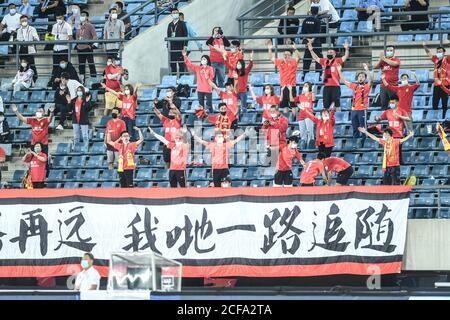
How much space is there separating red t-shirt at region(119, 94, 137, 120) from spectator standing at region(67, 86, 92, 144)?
2.82ft

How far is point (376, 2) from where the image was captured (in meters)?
35.2

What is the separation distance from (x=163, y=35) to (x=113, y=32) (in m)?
1.17

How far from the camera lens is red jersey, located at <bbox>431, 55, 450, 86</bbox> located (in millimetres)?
31922

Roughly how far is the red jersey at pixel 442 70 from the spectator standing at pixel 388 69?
0.74 m

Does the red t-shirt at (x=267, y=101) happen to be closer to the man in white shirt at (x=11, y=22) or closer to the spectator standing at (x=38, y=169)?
the spectator standing at (x=38, y=169)

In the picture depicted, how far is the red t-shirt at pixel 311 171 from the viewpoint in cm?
2991

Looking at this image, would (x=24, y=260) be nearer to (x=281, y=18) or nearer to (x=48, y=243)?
(x=48, y=243)

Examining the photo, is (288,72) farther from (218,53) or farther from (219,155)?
(219,155)

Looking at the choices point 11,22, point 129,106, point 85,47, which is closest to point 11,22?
point 11,22

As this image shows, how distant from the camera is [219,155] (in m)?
30.5

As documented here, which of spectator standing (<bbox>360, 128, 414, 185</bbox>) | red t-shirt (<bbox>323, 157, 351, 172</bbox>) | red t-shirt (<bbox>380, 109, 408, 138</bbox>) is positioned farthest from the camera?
red t-shirt (<bbox>380, 109, 408, 138</bbox>)

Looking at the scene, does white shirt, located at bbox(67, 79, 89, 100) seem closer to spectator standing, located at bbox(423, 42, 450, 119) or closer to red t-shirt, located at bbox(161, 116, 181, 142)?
red t-shirt, located at bbox(161, 116, 181, 142)

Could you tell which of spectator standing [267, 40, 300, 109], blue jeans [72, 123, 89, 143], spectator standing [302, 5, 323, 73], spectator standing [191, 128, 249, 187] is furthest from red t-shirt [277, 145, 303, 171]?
blue jeans [72, 123, 89, 143]
